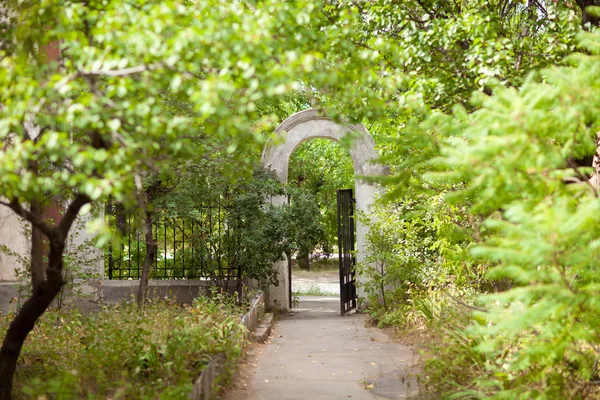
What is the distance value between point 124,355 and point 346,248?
9.19m

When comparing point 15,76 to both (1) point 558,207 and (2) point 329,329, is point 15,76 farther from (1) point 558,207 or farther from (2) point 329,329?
(2) point 329,329

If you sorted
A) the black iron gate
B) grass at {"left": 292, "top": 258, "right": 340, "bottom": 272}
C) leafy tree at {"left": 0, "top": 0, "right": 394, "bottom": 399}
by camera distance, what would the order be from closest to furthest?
leafy tree at {"left": 0, "top": 0, "right": 394, "bottom": 399}, the black iron gate, grass at {"left": 292, "top": 258, "right": 340, "bottom": 272}

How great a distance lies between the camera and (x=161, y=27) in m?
4.50

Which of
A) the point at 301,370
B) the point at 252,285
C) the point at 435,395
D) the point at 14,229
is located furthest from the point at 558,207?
the point at 252,285

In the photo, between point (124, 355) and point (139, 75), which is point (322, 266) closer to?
point (124, 355)

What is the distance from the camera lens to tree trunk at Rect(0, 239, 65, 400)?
19.9ft

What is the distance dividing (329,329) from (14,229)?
6.15m

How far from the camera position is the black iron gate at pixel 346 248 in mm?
16219

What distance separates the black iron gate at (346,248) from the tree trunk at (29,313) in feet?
33.4

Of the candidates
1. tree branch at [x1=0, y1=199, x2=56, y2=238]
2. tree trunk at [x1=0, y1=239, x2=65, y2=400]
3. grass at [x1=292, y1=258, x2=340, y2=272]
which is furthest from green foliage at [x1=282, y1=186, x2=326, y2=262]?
grass at [x1=292, y1=258, x2=340, y2=272]

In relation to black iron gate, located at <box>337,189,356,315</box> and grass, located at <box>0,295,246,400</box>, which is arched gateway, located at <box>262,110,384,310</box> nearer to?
black iron gate, located at <box>337,189,356,315</box>

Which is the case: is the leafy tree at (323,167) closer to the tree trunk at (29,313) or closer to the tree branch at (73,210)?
the tree trunk at (29,313)

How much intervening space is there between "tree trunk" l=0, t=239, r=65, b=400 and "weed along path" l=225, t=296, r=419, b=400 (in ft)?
7.81

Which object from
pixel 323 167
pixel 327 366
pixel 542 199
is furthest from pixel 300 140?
pixel 323 167
